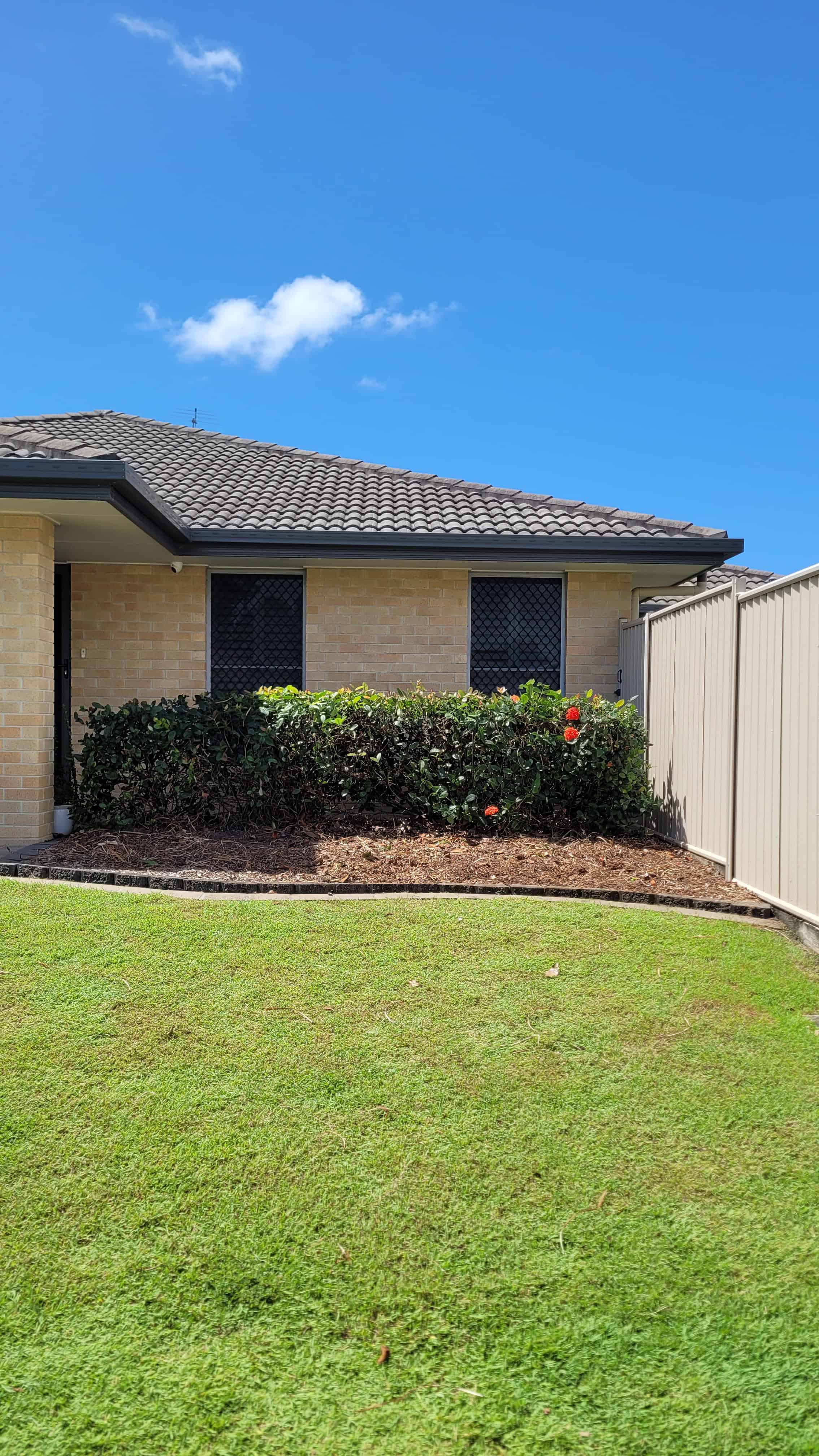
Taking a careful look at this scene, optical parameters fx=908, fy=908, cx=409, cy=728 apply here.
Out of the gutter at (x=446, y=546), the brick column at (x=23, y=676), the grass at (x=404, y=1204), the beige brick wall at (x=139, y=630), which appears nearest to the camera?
the grass at (x=404, y=1204)

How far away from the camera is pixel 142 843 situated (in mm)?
7645

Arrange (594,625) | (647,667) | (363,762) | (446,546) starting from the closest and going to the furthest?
1. (363,762)
2. (647,667)
3. (446,546)
4. (594,625)

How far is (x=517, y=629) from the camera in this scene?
37.1 feet

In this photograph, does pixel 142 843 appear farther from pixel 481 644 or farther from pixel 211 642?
pixel 481 644

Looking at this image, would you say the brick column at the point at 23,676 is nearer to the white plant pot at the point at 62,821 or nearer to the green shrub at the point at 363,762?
the white plant pot at the point at 62,821

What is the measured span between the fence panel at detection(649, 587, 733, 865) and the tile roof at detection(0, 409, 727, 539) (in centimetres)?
251

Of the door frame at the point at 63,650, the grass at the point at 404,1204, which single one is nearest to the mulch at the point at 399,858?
the grass at the point at 404,1204

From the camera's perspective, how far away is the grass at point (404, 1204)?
89.1 inches

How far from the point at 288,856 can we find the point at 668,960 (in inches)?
129

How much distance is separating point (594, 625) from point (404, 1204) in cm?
898

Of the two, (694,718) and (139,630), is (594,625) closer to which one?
(694,718)

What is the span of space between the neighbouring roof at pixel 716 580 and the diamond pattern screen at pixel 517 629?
1.31 meters

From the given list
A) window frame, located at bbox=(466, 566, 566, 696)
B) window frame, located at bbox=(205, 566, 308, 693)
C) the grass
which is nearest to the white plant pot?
window frame, located at bbox=(205, 566, 308, 693)

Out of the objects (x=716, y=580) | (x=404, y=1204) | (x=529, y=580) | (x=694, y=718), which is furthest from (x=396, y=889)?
(x=716, y=580)
